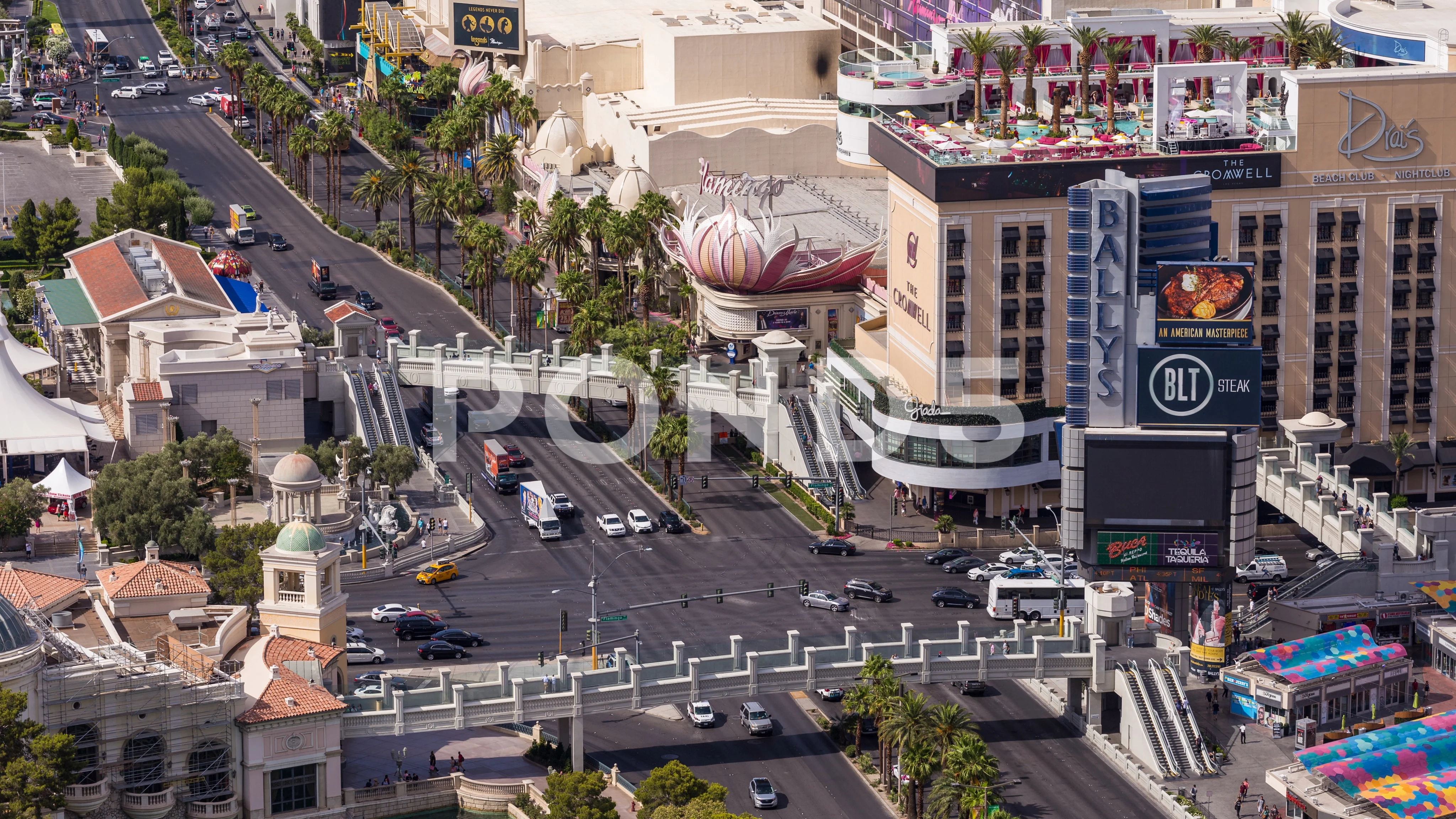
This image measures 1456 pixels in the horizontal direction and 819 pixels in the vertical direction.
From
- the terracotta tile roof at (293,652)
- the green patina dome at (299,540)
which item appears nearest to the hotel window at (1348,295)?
the green patina dome at (299,540)

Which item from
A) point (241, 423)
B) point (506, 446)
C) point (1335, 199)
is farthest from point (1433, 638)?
point (241, 423)

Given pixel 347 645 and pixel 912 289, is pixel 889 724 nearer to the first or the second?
pixel 347 645

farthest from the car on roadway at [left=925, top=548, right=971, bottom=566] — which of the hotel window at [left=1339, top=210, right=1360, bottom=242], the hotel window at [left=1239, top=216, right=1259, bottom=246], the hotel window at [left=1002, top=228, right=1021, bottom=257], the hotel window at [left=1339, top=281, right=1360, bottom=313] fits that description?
the hotel window at [left=1339, top=210, right=1360, bottom=242]

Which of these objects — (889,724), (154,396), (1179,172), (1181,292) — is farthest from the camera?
(154,396)

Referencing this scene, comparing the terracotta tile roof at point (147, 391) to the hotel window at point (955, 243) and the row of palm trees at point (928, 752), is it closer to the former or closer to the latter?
the hotel window at point (955, 243)

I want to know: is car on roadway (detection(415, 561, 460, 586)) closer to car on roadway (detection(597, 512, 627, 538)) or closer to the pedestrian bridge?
car on roadway (detection(597, 512, 627, 538))

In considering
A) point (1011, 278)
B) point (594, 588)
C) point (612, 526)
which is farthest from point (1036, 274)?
point (594, 588)
